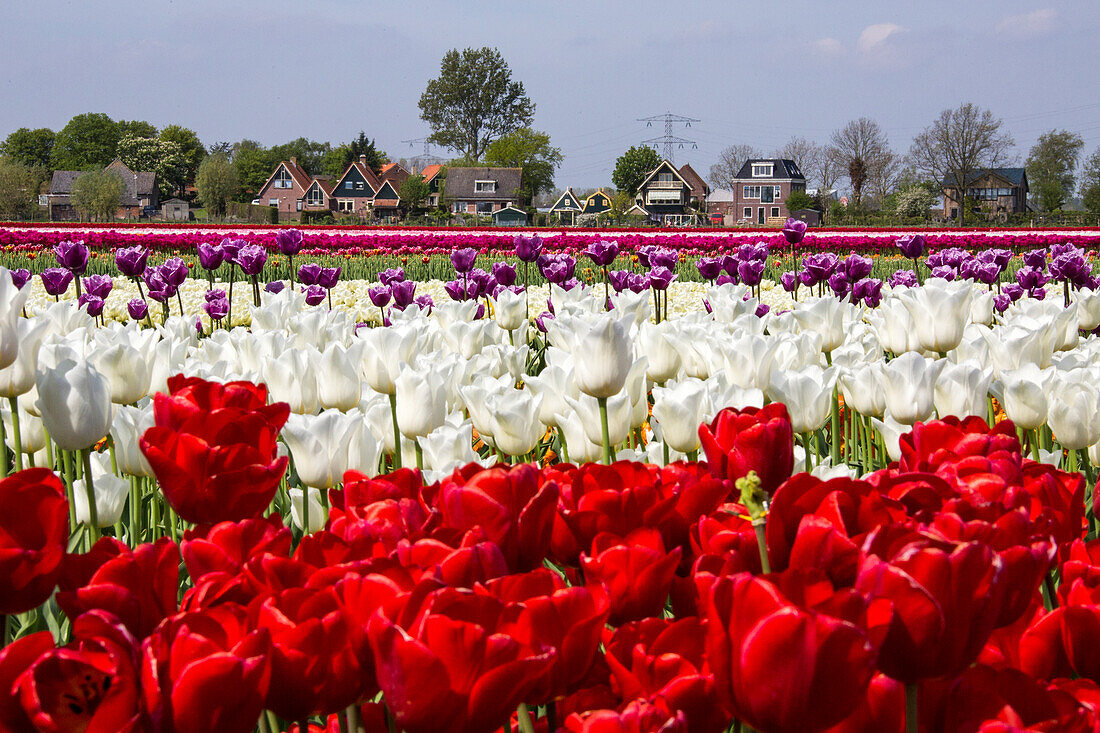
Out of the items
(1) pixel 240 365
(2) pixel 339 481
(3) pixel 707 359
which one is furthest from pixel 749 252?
(2) pixel 339 481

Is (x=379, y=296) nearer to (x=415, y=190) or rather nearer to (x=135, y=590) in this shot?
(x=135, y=590)

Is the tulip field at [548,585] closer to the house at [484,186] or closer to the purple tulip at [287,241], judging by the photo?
the purple tulip at [287,241]

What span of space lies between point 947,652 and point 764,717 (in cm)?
16

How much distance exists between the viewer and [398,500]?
1.11 m

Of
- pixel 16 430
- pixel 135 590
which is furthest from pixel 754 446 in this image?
pixel 16 430

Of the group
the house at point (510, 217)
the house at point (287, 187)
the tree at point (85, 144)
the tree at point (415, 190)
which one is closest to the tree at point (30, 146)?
the tree at point (85, 144)

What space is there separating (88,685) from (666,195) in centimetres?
9174

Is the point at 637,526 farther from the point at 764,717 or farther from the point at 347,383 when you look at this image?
the point at 347,383

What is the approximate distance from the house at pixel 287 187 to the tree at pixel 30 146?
2815 cm

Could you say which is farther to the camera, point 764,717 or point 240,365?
point 240,365

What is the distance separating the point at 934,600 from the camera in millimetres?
729

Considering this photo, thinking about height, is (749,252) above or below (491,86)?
below

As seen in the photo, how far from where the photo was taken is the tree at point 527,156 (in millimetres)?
83438

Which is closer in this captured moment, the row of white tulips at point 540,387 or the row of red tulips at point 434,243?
the row of white tulips at point 540,387
